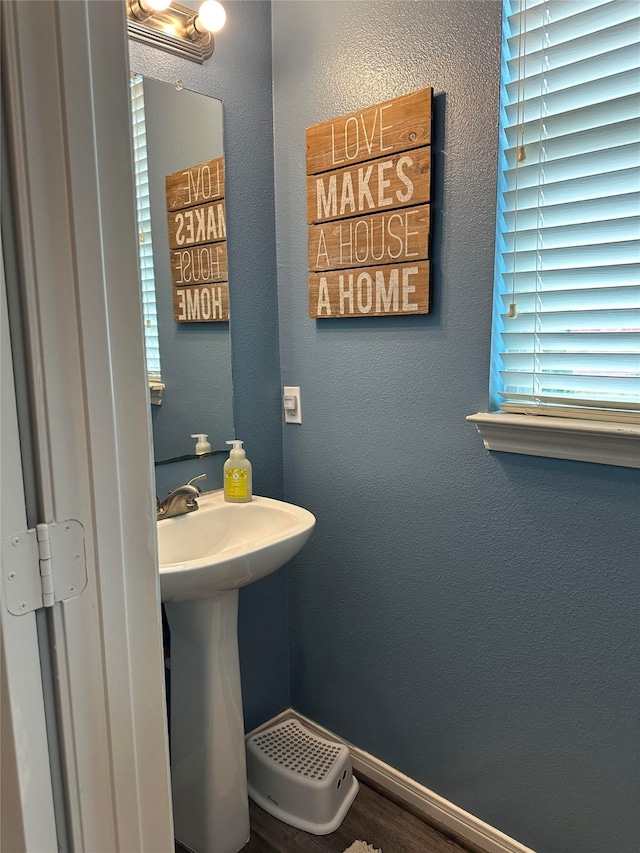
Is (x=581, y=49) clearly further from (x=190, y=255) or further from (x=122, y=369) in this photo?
(x=122, y=369)

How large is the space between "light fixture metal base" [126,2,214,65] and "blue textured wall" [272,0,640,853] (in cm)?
28

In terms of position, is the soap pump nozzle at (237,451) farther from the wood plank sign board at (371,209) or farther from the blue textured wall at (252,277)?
the wood plank sign board at (371,209)

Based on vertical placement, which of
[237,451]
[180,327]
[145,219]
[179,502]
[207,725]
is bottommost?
[207,725]

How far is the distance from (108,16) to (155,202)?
1.01 m

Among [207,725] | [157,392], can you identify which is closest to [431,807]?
[207,725]

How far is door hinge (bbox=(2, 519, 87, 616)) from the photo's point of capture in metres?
0.60

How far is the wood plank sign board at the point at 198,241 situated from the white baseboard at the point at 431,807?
133 cm

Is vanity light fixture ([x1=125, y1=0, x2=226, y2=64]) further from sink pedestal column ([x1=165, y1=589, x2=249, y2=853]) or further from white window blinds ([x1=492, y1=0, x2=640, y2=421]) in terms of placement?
sink pedestal column ([x1=165, y1=589, x2=249, y2=853])

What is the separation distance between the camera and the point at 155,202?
1.60 meters

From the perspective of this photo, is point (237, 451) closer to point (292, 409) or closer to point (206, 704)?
point (292, 409)

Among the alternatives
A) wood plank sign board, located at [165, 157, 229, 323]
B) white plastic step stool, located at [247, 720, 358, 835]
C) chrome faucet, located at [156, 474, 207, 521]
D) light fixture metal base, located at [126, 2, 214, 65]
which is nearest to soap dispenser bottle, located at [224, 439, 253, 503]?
chrome faucet, located at [156, 474, 207, 521]

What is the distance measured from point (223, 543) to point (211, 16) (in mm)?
1343

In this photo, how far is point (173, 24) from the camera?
1519mm

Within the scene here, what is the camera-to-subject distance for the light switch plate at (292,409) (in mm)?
1858
